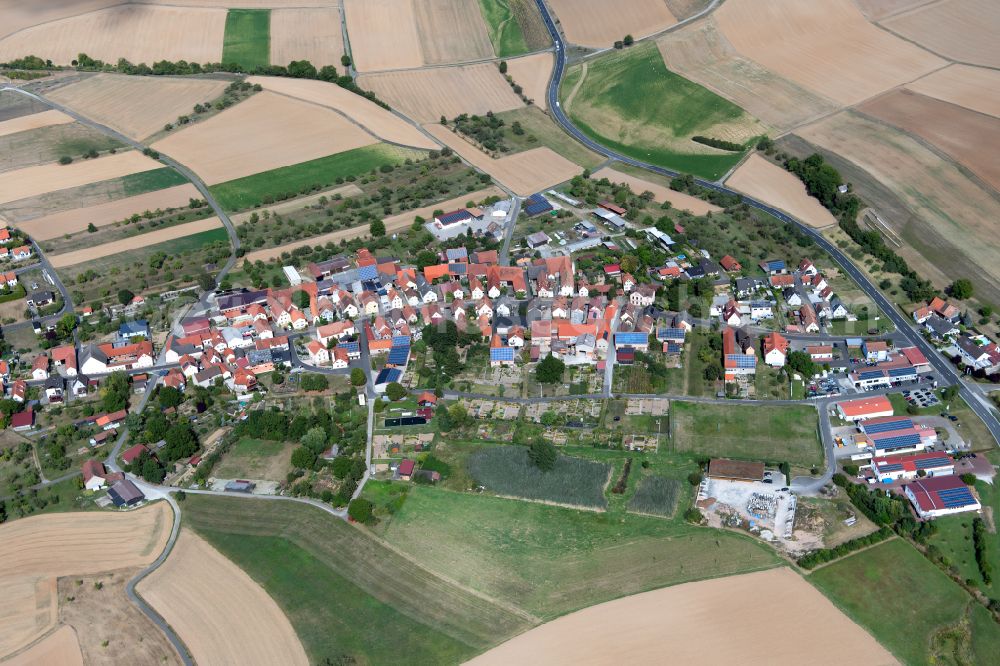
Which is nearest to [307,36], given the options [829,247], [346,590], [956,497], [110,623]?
[829,247]

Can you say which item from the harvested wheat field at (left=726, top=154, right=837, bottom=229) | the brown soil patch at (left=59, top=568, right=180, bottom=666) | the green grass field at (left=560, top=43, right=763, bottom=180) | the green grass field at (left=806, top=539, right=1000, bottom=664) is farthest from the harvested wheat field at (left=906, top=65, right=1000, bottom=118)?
the brown soil patch at (left=59, top=568, right=180, bottom=666)

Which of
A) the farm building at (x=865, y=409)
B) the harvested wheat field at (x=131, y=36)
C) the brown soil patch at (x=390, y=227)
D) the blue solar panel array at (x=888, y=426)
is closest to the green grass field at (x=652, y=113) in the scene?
the brown soil patch at (x=390, y=227)

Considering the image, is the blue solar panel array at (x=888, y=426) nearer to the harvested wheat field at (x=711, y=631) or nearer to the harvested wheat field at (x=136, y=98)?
the harvested wheat field at (x=711, y=631)

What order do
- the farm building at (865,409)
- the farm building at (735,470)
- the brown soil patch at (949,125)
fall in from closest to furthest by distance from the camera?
the farm building at (735,470) < the farm building at (865,409) < the brown soil patch at (949,125)

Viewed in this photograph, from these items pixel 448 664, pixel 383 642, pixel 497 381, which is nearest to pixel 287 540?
pixel 383 642

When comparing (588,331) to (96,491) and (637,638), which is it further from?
(96,491)

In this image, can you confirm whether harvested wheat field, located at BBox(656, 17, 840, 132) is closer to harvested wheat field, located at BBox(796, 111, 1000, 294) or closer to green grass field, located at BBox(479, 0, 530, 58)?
harvested wheat field, located at BBox(796, 111, 1000, 294)
